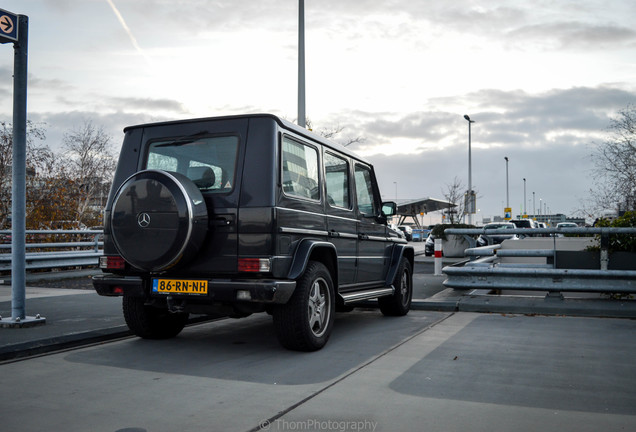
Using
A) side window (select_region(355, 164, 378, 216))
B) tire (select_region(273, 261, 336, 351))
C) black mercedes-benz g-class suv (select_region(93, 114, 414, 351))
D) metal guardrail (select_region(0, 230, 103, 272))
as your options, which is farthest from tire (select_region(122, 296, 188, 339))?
metal guardrail (select_region(0, 230, 103, 272))

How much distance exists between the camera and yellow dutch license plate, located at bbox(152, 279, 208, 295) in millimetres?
5285

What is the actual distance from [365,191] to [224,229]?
2881 mm

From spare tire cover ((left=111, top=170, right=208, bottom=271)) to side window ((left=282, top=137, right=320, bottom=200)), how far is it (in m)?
0.86

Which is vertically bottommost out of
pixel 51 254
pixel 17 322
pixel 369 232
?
pixel 17 322

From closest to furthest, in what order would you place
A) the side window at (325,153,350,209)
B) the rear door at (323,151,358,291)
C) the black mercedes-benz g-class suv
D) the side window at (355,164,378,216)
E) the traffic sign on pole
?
the black mercedes-benz g-class suv, the traffic sign on pole, the rear door at (323,151,358,291), the side window at (325,153,350,209), the side window at (355,164,378,216)

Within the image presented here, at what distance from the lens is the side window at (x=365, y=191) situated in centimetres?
748

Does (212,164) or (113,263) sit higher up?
(212,164)

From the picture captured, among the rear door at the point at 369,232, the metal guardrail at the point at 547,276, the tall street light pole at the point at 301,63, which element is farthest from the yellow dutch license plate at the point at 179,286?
the tall street light pole at the point at 301,63

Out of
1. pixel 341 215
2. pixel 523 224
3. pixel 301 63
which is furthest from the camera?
pixel 523 224

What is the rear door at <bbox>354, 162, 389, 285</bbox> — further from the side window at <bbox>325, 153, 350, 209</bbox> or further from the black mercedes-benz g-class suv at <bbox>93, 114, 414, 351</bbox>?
the black mercedes-benz g-class suv at <bbox>93, 114, 414, 351</bbox>

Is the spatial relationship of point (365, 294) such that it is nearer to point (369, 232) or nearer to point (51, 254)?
point (369, 232)

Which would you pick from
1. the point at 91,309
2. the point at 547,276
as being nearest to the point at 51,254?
the point at 91,309

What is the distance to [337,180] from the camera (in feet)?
22.6

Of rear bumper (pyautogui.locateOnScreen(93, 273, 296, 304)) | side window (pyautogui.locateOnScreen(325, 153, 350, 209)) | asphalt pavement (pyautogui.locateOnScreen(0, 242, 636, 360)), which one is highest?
side window (pyautogui.locateOnScreen(325, 153, 350, 209))
